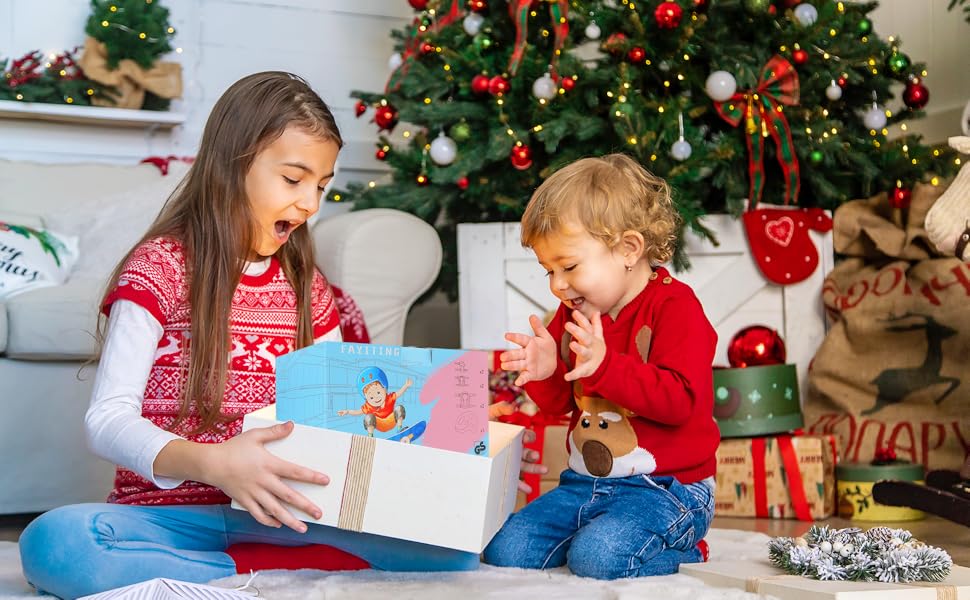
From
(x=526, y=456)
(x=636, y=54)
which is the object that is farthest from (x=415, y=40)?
(x=526, y=456)

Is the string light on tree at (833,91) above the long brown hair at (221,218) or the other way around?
above

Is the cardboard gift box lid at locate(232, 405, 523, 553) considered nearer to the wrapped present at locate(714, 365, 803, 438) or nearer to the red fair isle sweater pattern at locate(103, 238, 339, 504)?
the red fair isle sweater pattern at locate(103, 238, 339, 504)

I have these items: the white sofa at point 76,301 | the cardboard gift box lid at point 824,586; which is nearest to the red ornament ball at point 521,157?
the white sofa at point 76,301

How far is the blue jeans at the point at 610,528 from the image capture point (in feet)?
4.77

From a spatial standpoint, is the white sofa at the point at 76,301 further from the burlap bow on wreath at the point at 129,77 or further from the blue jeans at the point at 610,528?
the blue jeans at the point at 610,528

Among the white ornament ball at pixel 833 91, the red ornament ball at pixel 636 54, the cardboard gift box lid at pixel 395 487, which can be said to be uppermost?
the red ornament ball at pixel 636 54

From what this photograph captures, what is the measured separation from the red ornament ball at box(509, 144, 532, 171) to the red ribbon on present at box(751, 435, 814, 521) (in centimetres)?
78

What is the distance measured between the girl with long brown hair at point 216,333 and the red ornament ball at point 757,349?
1.25 meters

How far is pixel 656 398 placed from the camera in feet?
4.71

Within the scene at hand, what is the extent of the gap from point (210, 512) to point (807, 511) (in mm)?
1267

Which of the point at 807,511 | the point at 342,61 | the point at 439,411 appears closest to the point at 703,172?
the point at 807,511

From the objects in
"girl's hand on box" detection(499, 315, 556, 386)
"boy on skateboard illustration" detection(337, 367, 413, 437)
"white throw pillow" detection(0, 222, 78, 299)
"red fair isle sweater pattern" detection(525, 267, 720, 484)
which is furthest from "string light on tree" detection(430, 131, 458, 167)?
"boy on skateboard illustration" detection(337, 367, 413, 437)

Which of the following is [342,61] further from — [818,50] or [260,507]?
[260,507]

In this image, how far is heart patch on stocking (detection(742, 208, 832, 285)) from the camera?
267 cm
